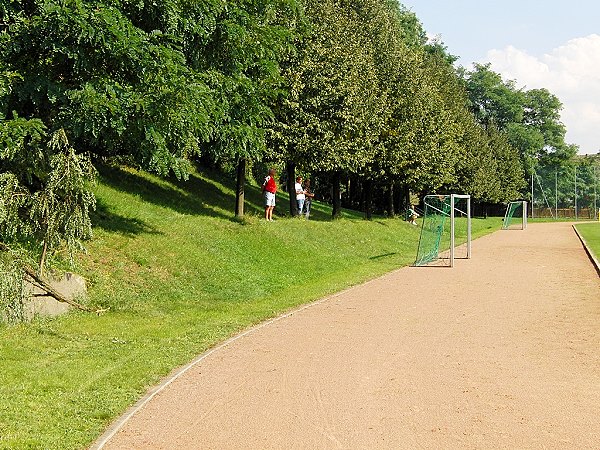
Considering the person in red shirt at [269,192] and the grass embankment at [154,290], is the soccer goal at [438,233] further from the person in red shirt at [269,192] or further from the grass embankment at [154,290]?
the person in red shirt at [269,192]

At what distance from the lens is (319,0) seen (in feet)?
99.3

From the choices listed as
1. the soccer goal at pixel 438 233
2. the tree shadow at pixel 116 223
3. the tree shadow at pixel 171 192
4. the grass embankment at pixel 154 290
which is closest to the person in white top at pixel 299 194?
the grass embankment at pixel 154 290

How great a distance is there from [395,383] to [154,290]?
7686mm

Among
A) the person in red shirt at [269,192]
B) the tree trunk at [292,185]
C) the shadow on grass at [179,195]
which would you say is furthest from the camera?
the tree trunk at [292,185]

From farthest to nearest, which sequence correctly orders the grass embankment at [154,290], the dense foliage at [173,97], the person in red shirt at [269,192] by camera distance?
the person in red shirt at [269,192], the dense foliage at [173,97], the grass embankment at [154,290]

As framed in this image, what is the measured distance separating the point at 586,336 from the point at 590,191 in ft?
365

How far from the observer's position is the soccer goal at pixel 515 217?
193 ft

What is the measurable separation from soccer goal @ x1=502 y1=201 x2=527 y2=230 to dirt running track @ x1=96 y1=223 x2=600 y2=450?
43805mm

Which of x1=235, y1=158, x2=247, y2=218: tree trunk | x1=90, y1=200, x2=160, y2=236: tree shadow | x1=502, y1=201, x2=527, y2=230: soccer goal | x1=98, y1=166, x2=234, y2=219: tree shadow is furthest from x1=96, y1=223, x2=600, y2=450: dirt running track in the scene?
x1=502, y1=201, x2=527, y2=230: soccer goal

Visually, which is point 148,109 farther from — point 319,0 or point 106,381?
point 319,0

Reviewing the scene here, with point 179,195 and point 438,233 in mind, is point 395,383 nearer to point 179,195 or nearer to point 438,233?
point 179,195

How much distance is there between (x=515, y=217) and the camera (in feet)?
253

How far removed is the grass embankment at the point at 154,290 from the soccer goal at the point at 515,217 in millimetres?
29394

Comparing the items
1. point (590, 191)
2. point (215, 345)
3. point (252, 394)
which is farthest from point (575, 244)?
point (590, 191)
